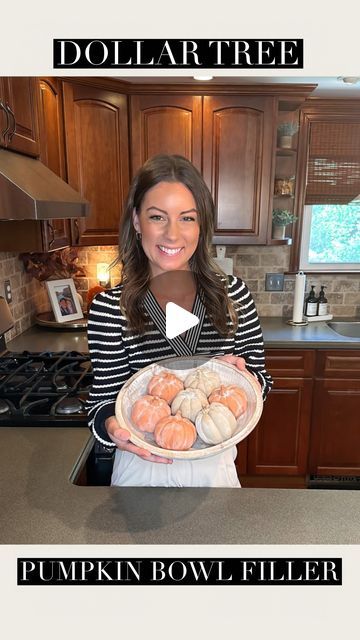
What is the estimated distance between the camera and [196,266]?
114 cm

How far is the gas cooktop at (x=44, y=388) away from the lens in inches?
50.6

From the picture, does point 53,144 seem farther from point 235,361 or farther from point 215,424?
point 215,424

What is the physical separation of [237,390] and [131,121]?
194 cm

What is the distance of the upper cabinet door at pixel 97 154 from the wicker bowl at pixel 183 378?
153cm

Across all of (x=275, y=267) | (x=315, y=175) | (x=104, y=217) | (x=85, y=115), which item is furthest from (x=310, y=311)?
(x=85, y=115)

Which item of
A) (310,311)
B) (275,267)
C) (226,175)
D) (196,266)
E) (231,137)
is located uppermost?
(231,137)

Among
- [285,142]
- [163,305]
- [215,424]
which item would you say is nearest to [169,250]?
[163,305]

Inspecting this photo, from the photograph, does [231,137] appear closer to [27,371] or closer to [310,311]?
[310,311]

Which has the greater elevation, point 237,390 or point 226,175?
point 226,175

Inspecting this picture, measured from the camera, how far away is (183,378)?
97cm

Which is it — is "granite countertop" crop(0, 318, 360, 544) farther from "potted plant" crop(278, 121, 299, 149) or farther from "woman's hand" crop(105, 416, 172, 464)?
"potted plant" crop(278, 121, 299, 149)

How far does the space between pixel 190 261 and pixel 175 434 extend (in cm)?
50

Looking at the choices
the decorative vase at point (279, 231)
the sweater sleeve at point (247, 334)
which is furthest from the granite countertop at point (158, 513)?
the decorative vase at point (279, 231)

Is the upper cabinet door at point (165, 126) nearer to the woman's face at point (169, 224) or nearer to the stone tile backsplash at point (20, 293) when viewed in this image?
the stone tile backsplash at point (20, 293)
